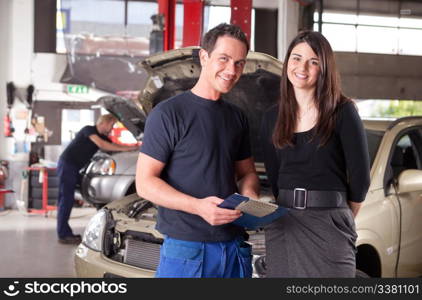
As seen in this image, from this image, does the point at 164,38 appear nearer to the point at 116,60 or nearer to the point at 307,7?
the point at 116,60

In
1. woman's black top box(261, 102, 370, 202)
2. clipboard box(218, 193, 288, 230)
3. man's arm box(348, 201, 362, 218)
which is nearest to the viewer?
clipboard box(218, 193, 288, 230)

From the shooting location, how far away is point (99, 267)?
3.12m

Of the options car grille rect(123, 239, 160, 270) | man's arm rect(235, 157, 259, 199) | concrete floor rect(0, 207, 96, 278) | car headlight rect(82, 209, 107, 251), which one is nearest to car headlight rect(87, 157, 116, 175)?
concrete floor rect(0, 207, 96, 278)

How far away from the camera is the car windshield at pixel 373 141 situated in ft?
11.3

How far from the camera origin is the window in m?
14.4

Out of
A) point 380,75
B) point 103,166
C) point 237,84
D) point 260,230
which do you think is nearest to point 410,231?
point 260,230

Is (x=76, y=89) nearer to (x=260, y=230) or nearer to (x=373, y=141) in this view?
(x=373, y=141)

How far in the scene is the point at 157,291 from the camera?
1.94 metres

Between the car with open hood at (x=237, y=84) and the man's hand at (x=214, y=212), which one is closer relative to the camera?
the man's hand at (x=214, y=212)

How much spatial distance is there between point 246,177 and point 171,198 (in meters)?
0.35

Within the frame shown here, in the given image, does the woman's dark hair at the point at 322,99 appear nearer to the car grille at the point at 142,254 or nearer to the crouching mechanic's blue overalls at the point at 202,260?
the crouching mechanic's blue overalls at the point at 202,260

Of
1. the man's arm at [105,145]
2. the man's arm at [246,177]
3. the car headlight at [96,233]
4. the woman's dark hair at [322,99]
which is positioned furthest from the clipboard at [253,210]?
the man's arm at [105,145]

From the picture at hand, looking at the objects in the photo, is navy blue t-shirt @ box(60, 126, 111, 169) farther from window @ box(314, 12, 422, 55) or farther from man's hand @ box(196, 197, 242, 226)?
window @ box(314, 12, 422, 55)

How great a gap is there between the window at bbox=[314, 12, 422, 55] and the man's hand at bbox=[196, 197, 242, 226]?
13.2 meters
